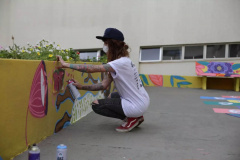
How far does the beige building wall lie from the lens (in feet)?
29.1

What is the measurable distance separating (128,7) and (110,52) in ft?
22.3

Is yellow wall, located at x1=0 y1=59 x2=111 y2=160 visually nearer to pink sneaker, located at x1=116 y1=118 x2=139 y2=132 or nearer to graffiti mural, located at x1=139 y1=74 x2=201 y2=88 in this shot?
pink sneaker, located at x1=116 y1=118 x2=139 y2=132

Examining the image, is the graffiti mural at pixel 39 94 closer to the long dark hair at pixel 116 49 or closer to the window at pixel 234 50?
the long dark hair at pixel 116 49

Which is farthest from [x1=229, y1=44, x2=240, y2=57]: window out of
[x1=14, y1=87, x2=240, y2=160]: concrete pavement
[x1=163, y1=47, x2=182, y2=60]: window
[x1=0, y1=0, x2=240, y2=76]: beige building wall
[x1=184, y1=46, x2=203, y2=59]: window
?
[x1=14, y1=87, x2=240, y2=160]: concrete pavement

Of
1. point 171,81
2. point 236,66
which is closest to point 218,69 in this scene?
point 236,66

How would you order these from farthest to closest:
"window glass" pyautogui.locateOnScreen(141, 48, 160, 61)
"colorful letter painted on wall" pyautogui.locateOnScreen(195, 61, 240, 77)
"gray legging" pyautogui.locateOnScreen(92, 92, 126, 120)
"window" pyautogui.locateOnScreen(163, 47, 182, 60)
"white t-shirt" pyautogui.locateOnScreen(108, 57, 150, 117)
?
1. "window glass" pyautogui.locateOnScreen(141, 48, 160, 61)
2. "window" pyautogui.locateOnScreen(163, 47, 182, 60)
3. "colorful letter painted on wall" pyautogui.locateOnScreen(195, 61, 240, 77)
4. "gray legging" pyautogui.locateOnScreen(92, 92, 126, 120)
5. "white t-shirt" pyautogui.locateOnScreen(108, 57, 150, 117)

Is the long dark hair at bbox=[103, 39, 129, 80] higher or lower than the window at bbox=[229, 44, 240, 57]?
lower

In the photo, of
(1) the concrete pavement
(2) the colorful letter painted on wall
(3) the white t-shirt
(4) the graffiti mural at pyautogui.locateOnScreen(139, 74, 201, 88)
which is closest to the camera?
(1) the concrete pavement

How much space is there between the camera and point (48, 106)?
310 cm

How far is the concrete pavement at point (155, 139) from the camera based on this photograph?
2627 millimetres

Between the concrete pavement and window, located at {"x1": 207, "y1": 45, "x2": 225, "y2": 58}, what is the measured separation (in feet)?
16.3

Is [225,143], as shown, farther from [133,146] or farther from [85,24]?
[85,24]

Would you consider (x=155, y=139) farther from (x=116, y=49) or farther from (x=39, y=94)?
(x=39, y=94)

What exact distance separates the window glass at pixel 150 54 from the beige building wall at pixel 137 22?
0.94 ft
